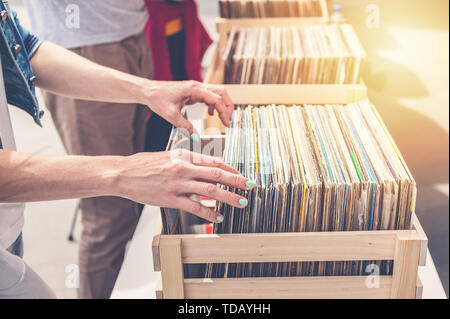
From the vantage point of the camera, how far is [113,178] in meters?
0.83

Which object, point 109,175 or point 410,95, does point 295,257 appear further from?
point 410,95

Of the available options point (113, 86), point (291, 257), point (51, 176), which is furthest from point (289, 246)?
point (113, 86)

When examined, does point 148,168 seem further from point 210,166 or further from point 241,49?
point 241,49

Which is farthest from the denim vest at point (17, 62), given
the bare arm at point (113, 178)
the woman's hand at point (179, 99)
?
the bare arm at point (113, 178)

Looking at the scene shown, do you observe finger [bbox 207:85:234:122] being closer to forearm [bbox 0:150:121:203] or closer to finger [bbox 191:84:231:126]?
finger [bbox 191:84:231:126]

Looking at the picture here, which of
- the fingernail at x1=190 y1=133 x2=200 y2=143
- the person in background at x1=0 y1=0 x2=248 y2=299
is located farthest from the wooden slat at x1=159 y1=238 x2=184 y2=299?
the fingernail at x1=190 y1=133 x2=200 y2=143

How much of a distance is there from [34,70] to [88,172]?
58cm

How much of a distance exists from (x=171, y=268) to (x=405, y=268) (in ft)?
1.51

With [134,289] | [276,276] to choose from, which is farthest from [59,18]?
[276,276]

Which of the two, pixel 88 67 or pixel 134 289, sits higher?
pixel 88 67

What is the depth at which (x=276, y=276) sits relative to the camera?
0.99m

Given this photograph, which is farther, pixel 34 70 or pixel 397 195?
pixel 34 70

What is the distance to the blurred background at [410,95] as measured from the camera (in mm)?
2266

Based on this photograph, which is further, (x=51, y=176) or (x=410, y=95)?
(x=410, y=95)
